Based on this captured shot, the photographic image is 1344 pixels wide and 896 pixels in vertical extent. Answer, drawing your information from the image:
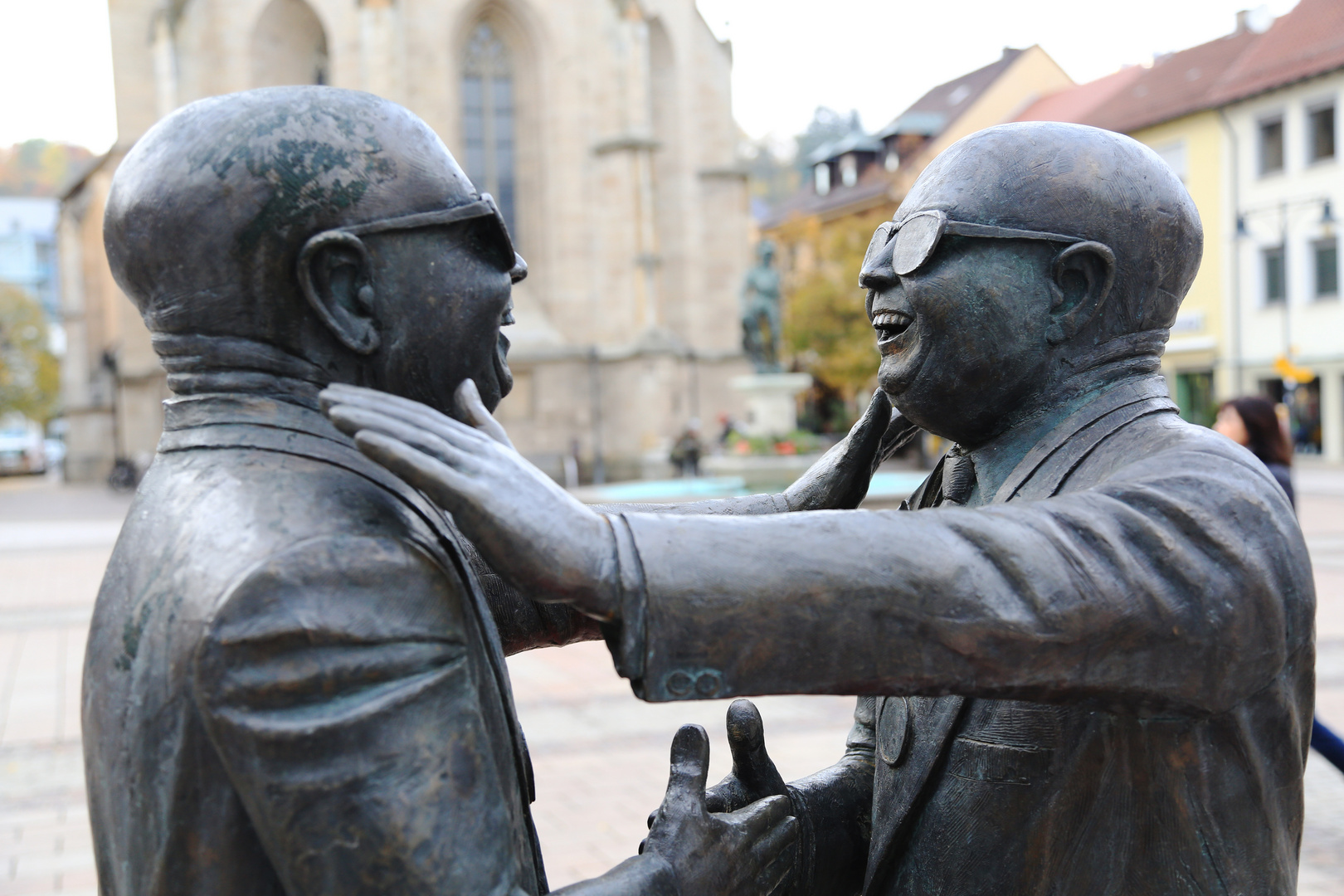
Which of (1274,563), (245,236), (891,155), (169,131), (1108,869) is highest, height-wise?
(891,155)

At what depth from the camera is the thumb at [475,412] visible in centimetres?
140

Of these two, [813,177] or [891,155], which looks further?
[813,177]

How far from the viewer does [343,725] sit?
1186 mm

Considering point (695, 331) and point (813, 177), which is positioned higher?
point (813, 177)

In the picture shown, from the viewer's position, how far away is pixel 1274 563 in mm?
1354

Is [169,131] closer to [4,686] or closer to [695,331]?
[4,686]

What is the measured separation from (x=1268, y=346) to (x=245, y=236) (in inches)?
1242

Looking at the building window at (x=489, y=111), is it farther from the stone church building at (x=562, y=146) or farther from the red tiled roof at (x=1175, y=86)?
the red tiled roof at (x=1175, y=86)

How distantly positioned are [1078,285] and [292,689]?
1.12 metres

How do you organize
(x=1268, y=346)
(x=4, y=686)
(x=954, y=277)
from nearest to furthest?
(x=954, y=277), (x=4, y=686), (x=1268, y=346)

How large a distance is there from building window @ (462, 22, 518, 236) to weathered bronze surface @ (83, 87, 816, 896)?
2568 centimetres

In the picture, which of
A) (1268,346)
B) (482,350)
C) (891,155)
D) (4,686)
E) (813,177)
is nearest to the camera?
(482,350)

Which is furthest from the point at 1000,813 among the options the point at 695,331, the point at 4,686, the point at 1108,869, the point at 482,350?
the point at 695,331

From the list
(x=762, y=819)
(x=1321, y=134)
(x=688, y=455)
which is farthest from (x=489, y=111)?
(x=762, y=819)
